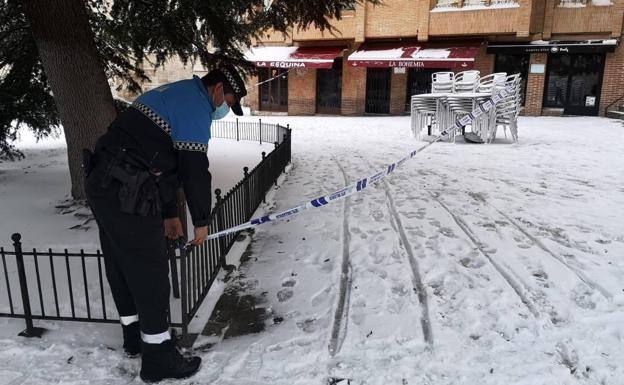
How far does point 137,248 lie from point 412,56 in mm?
20639

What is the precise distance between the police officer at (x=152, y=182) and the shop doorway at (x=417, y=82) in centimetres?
2175

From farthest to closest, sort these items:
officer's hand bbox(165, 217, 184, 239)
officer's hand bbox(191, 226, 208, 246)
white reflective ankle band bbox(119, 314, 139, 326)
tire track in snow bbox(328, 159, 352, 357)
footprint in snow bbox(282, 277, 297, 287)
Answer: footprint in snow bbox(282, 277, 297, 287) < tire track in snow bbox(328, 159, 352, 357) < officer's hand bbox(165, 217, 184, 239) < white reflective ankle band bbox(119, 314, 139, 326) < officer's hand bbox(191, 226, 208, 246)

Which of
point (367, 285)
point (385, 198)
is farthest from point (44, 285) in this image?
point (385, 198)

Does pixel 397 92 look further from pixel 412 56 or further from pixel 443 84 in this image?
pixel 443 84

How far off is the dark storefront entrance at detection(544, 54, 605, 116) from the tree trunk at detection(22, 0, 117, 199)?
20.9 meters

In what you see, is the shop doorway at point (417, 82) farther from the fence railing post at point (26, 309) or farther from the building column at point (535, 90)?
the fence railing post at point (26, 309)

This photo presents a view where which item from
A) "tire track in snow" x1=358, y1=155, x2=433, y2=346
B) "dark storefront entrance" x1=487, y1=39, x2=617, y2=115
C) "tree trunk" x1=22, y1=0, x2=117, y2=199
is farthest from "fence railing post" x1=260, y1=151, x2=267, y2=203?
"dark storefront entrance" x1=487, y1=39, x2=617, y2=115

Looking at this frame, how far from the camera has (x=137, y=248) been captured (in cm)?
284

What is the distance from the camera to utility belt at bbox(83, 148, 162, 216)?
2.70 metres

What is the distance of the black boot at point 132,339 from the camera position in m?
3.29

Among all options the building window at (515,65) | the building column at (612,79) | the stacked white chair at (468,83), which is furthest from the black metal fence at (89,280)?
the building column at (612,79)

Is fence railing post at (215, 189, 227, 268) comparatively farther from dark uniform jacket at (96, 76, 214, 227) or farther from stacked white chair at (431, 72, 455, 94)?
stacked white chair at (431, 72, 455, 94)

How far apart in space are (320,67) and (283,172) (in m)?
14.8

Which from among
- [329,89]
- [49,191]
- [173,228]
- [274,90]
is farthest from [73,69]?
[274,90]
